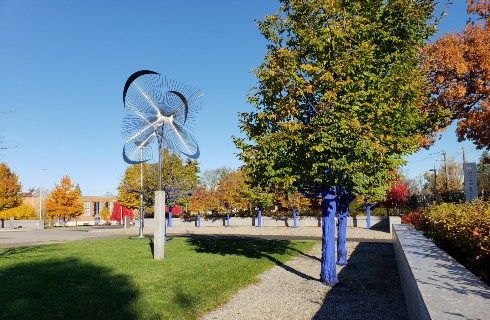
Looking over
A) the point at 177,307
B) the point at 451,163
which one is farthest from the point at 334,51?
the point at 451,163

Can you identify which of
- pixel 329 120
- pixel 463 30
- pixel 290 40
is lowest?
pixel 329 120

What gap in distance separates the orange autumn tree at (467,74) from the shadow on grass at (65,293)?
68.8ft

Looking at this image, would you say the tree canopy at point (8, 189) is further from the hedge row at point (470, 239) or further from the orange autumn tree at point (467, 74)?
the hedge row at point (470, 239)

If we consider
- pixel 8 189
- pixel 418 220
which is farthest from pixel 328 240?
pixel 8 189

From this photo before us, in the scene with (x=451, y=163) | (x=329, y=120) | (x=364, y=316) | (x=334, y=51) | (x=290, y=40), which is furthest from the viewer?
(x=451, y=163)

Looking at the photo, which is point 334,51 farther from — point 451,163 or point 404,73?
point 451,163

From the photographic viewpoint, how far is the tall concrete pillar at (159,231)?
18.8 metres

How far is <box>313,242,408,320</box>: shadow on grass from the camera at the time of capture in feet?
33.5

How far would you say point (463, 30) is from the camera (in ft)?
85.2

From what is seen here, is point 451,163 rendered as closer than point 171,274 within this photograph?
No

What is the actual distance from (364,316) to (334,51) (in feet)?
26.6

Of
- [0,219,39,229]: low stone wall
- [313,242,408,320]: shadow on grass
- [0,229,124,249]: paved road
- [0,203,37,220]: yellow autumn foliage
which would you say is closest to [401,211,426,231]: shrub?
[313,242,408,320]: shadow on grass

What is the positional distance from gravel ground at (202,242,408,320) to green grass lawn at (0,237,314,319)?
66 centimetres

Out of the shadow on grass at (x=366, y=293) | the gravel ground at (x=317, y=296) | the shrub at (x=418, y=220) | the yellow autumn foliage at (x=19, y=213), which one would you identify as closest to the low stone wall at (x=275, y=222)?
the shrub at (x=418, y=220)
